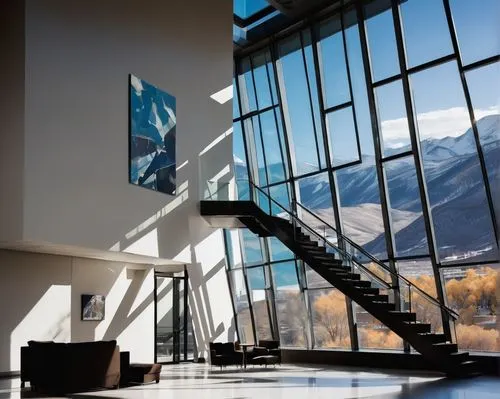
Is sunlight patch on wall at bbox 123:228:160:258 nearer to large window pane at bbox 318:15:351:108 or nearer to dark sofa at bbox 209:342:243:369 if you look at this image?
dark sofa at bbox 209:342:243:369

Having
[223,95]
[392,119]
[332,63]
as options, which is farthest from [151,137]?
[392,119]

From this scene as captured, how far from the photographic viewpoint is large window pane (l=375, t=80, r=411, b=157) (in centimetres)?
1612

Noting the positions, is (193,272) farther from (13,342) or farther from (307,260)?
(13,342)

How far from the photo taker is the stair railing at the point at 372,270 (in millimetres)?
14773

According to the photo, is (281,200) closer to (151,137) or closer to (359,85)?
(359,85)

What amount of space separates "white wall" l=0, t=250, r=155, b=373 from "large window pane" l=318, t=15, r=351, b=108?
7611 millimetres

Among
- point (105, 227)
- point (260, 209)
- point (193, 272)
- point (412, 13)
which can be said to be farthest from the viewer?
point (193, 272)

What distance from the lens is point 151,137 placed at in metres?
16.1

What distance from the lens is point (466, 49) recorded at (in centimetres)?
1483

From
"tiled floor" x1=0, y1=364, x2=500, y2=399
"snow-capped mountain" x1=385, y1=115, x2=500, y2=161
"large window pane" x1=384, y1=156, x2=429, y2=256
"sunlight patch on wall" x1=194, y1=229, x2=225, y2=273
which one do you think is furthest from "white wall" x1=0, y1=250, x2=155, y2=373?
"snow-capped mountain" x1=385, y1=115, x2=500, y2=161

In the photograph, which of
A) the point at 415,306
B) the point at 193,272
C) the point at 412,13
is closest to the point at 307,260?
the point at 415,306

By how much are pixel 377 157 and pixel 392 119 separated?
104 cm

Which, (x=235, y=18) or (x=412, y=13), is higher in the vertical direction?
(x=235, y=18)

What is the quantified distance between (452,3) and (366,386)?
9113 mm
